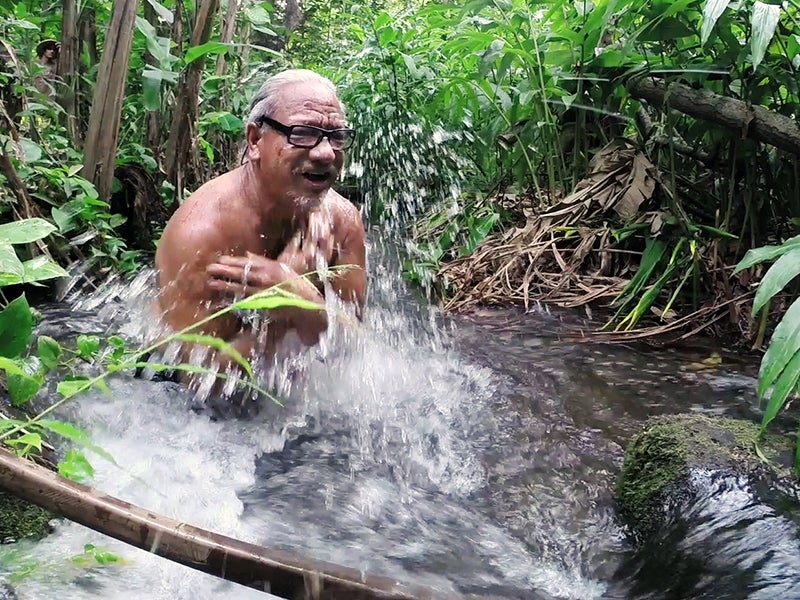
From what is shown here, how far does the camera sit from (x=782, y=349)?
4.47 feet

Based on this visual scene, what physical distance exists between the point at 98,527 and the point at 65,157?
8.74 feet

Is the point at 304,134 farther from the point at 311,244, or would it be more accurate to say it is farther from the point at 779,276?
the point at 779,276

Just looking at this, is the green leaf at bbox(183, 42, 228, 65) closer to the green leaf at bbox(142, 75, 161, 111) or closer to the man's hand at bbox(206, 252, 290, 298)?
the green leaf at bbox(142, 75, 161, 111)

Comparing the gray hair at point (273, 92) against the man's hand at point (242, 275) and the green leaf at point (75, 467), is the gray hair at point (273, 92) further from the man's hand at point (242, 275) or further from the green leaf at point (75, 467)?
the green leaf at point (75, 467)

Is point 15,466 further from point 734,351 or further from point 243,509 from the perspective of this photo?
point 734,351

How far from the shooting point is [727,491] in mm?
1480

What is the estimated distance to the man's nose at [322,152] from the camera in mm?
2254

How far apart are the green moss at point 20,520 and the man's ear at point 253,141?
1315 millimetres

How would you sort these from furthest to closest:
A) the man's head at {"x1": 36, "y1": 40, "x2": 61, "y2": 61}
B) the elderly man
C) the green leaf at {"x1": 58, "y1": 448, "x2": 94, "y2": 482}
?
the man's head at {"x1": 36, "y1": 40, "x2": 61, "y2": 61} < the elderly man < the green leaf at {"x1": 58, "y1": 448, "x2": 94, "y2": 482}

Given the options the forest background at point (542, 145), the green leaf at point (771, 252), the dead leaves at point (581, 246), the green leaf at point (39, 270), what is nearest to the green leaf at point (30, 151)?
the forest background at point (542, 145)

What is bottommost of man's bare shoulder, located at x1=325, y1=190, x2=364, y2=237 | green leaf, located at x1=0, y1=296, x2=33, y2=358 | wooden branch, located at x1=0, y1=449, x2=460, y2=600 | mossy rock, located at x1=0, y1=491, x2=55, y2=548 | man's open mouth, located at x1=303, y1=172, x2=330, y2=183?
mossy rock, located at x1=0, y1=491, x2=55, y2=548

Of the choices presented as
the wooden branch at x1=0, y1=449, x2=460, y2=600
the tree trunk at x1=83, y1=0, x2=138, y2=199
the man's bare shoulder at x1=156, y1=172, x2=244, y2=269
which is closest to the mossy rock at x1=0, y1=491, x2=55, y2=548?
the wooden branch at x1=0, y1=449, x2=460, y2=600

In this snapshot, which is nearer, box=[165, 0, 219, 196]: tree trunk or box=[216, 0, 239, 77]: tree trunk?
box=[165, 0, 219, 196]: tree trunk

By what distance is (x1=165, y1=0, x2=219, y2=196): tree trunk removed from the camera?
3.36m
